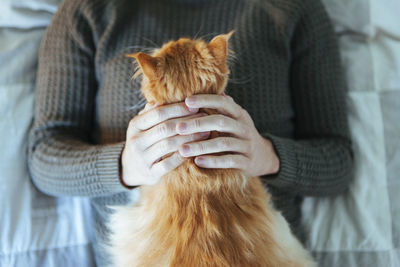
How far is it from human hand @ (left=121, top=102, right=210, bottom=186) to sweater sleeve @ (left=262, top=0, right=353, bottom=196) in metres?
0.39

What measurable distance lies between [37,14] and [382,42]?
1192 millimetres

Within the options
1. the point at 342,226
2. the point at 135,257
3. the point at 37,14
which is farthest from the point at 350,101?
the point at 37,14

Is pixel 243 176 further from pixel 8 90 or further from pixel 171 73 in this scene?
pixel 8 90

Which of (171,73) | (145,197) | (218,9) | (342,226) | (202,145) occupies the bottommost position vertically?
(342,226)

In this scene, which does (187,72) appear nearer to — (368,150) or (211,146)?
(211,146)

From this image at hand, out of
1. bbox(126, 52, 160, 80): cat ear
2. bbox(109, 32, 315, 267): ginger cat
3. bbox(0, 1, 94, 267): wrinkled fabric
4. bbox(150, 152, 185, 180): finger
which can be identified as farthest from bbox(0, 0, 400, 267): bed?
bbox(126, 52, 160, 80): cat ear

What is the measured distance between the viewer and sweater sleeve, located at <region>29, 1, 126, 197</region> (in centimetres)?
93

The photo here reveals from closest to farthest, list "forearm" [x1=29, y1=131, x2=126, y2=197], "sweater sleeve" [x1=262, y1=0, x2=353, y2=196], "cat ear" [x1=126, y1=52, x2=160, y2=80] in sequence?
"cat ear" [x1=126, y1=52, x2=160, y2=80], "forearm" [x1=29, y1=131, x2=126, y2=197], "sweater sleeve" [x1=262, y1=0, x2=353, y2=196]

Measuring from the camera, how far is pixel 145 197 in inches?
32.6

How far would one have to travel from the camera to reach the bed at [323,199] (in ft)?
3.35

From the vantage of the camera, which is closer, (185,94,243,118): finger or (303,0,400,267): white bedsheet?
(185,94,243,118): finger

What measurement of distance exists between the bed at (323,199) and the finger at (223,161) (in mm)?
464

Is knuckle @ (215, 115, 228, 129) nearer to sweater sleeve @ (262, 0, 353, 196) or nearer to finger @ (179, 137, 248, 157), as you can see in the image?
finger @ (179, 137, 248, 157)

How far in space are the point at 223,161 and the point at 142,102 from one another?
0.30 metres
